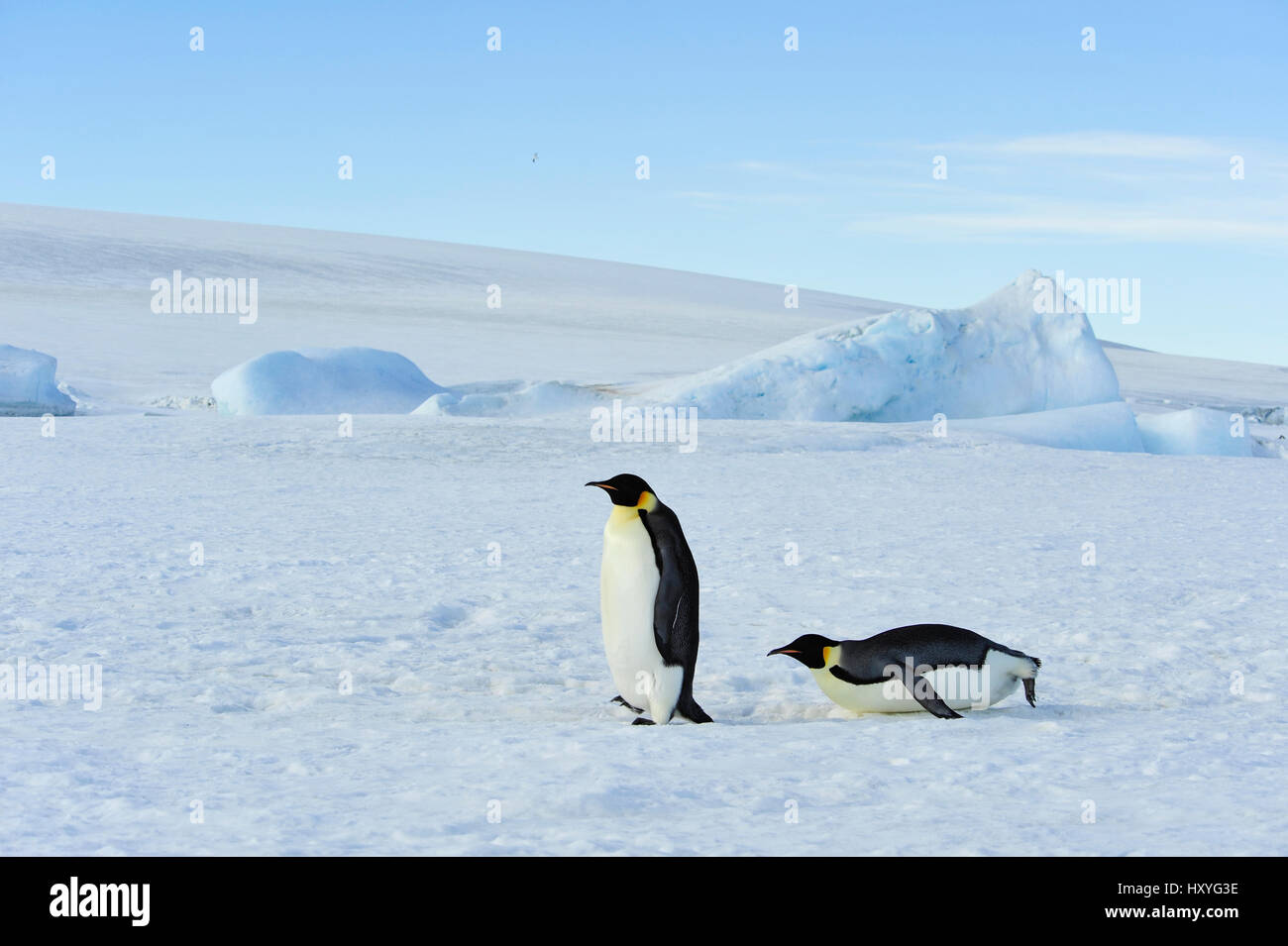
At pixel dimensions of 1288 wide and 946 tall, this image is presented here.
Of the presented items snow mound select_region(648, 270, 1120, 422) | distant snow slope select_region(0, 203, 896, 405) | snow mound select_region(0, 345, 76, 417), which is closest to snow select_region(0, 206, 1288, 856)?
snow mound select_region(648, 270, 1120, 422)

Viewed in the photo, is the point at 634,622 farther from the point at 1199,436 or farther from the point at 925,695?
Result: the point at 1199,436

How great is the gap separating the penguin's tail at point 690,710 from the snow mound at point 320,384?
11185mm

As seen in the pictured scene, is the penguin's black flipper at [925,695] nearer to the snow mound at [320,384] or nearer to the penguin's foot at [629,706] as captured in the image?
the penguin's foot at [629,706]

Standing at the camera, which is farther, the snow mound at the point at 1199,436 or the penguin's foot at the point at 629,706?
the snow mound at the point at 1199,436

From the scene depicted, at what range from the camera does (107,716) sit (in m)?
3.09

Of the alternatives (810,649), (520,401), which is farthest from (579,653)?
(520,401)

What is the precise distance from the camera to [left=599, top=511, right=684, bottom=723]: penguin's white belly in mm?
3283

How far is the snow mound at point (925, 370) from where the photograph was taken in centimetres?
1212

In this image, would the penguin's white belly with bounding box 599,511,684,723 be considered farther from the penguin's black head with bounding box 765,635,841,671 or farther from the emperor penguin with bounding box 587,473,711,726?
the penguin's black head with bounding box 765,635,841,671

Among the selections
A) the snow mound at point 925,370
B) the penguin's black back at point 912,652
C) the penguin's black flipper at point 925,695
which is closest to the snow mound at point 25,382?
the snow mound at point 925,370

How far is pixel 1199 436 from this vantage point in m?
12.3
